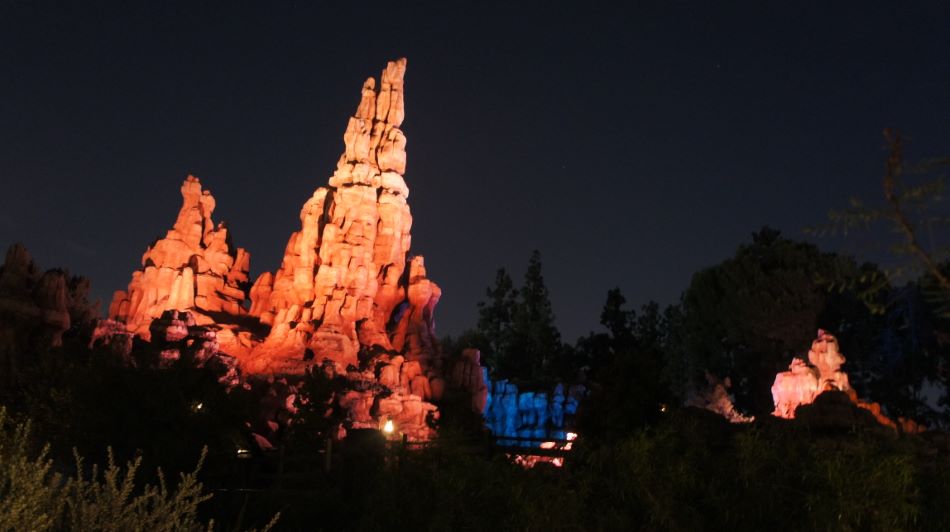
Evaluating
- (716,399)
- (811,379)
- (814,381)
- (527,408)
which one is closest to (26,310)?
(527,408)

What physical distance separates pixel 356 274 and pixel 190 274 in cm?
758

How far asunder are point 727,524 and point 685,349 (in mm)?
38759

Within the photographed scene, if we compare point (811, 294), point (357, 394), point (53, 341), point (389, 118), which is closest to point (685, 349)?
point (811, 294)

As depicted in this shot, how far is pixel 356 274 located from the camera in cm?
3681

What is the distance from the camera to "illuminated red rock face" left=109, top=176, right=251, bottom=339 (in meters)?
35.9

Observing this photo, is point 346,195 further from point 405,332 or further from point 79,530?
point 79,530

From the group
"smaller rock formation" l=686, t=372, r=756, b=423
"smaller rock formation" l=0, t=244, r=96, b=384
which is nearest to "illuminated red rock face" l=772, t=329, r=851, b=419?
"smaller rock formation" l=686, t=372, r=756, b=423

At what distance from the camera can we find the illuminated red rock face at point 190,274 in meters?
35.9

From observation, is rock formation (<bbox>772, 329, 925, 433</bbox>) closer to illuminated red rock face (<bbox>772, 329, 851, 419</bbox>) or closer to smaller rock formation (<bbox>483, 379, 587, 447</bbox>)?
illuminated red rock face (<bbox>772, 329, 851, 419</bbox>)

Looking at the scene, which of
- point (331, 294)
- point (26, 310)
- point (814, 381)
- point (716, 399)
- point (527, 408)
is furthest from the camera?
point (527, 408)

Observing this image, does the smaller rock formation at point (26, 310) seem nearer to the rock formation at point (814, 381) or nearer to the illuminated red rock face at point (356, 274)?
the illuminated red rock face at point (356, 274)

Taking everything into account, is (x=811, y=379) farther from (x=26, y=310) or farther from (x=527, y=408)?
(x=26, y=310)

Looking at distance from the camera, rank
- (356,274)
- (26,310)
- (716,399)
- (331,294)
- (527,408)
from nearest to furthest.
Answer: (26,310), (331,294), (356,274), (716,399), (527,408)

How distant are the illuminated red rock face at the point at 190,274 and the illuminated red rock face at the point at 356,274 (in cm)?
171
